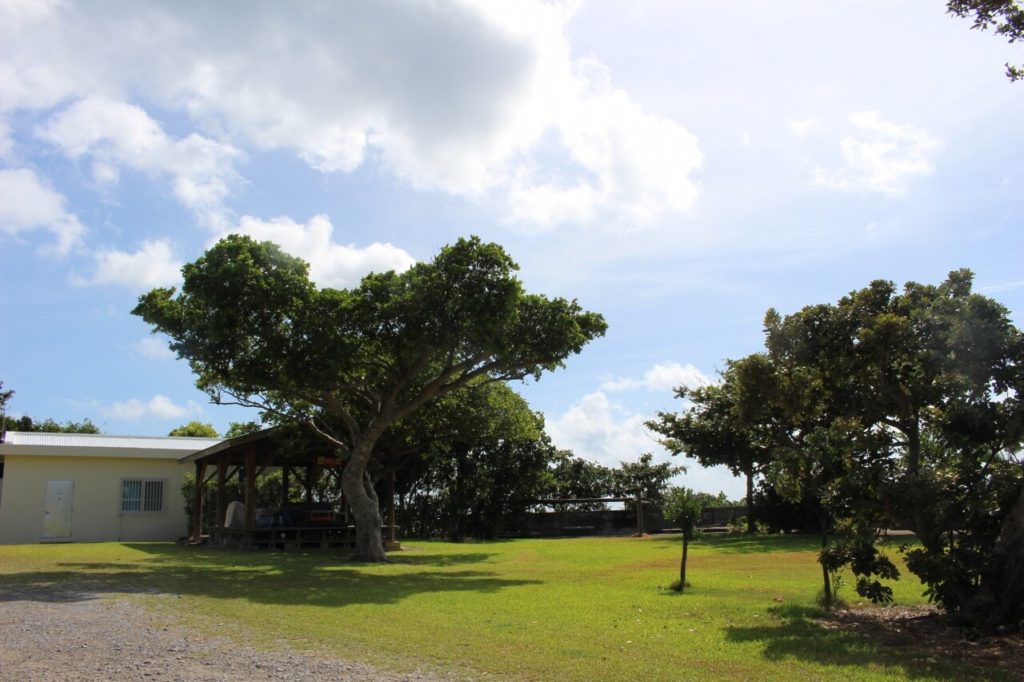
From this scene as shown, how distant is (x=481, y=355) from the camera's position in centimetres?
1839

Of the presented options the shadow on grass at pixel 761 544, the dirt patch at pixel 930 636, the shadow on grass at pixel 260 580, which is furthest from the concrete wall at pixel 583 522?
the dirt patch at pixel 930 636

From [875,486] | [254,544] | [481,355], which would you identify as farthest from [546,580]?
[254,544]

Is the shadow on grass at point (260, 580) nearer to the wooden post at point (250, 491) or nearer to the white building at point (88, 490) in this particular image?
the wooden post at point (250, 491)

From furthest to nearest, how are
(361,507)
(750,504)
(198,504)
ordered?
(750,504)
(198,504)
(361,507)

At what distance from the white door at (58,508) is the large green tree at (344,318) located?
43.2ft

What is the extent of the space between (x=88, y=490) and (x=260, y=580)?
673 inches

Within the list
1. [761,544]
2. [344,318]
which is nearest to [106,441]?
[344,318]

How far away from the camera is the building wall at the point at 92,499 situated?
27.4m

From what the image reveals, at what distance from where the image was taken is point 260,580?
14883 mm

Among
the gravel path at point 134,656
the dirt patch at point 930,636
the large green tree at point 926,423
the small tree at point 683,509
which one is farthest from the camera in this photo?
the small tree at point 683,509

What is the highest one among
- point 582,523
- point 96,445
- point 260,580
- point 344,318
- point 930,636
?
point 344,318

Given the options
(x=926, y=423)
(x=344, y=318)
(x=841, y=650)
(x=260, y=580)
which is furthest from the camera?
(x=344, y=318)

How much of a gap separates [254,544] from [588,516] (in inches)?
643

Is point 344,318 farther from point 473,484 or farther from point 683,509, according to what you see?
point 473,484
